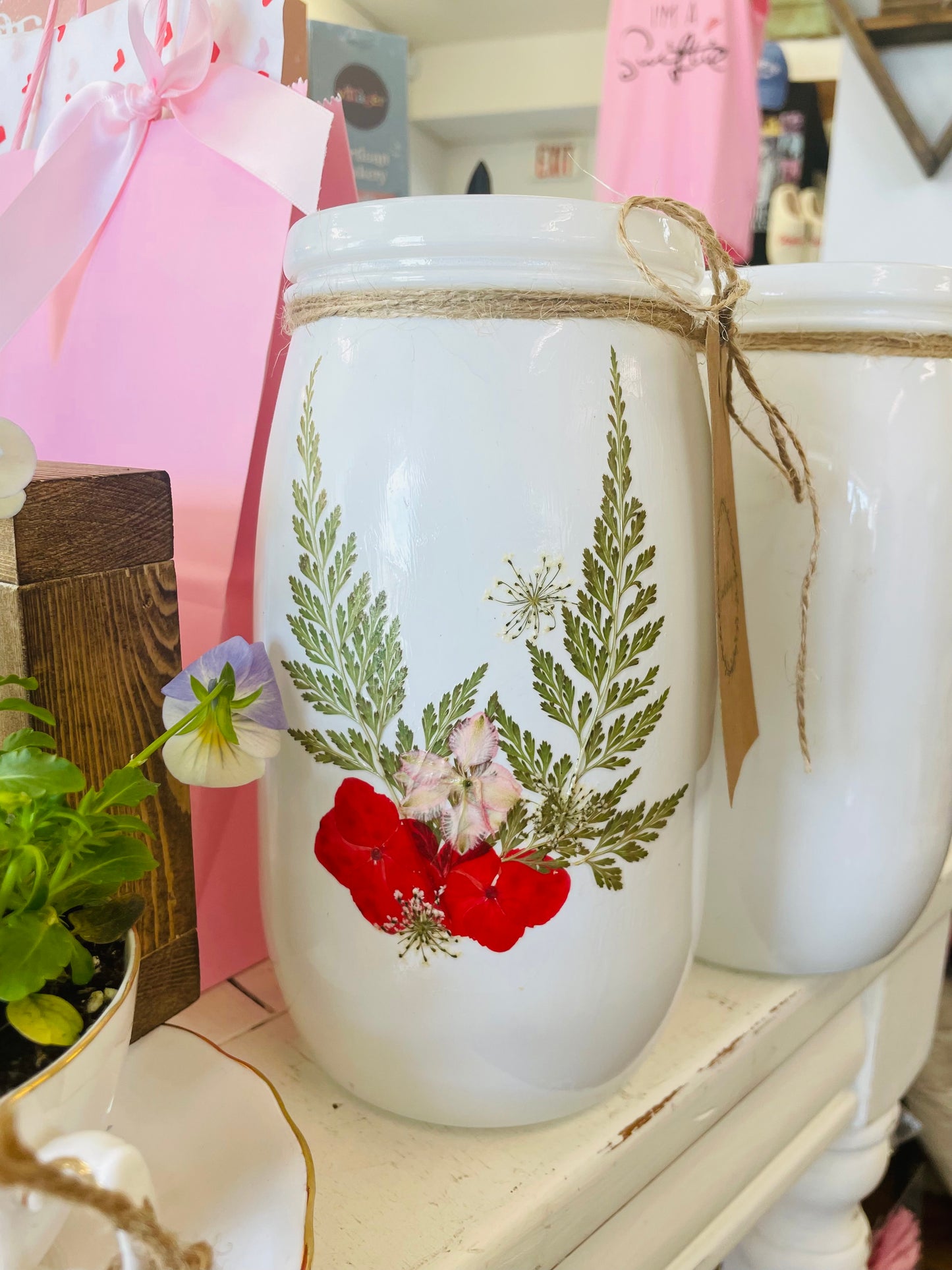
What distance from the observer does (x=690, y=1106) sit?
0.39 metres

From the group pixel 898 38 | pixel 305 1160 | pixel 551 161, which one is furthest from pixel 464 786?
pixel 551 161

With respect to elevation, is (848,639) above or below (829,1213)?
above

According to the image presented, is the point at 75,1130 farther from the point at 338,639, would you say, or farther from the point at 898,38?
the point at 898,38

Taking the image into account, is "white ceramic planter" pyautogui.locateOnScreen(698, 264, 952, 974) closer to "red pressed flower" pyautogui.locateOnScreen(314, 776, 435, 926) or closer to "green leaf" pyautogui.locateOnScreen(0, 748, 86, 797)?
"red pressed flower" pyautogui.locateOnScreen(314, 776, 435, 926)

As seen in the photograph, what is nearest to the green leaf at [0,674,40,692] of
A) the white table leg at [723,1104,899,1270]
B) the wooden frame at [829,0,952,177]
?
the white table leg at [723,1104,899,1270]

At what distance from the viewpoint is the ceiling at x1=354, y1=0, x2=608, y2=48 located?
2.64m

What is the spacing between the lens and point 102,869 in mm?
255

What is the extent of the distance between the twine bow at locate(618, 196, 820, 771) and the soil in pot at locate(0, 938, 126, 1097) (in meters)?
0.25

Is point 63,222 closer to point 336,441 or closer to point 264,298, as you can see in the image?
point 264,298

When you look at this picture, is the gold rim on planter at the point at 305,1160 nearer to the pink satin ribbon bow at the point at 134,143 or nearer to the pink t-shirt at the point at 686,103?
the pink satin ribbon bow at the point at 134,143

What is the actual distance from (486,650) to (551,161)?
3.60m

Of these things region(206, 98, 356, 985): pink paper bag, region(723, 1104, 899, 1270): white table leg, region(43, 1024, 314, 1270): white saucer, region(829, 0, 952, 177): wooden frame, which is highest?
region(829, 0, 952, 177): wooden frame

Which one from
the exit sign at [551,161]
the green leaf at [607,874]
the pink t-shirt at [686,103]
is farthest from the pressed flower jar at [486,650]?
the exit sign at [551,161]

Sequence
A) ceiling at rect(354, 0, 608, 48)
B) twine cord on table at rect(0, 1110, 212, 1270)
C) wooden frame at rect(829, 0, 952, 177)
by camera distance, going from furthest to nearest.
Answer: ceiling at rect(354, 0, 608, 48)
wooden frame at rect(829, 0, 952, 177)
twine cord on table at rect(0, 1110, 212, 1270)
